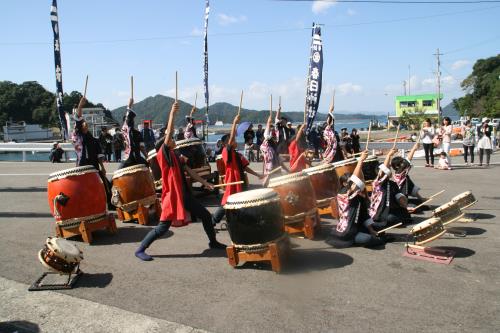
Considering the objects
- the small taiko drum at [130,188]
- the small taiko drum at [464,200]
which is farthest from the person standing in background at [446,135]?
the small taiko drum at [130,188]

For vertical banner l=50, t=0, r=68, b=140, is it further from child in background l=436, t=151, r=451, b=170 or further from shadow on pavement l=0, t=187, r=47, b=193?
child in background l=436, t=151, r=451, b=170

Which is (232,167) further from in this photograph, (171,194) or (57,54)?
(57,54)

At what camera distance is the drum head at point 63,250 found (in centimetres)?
482

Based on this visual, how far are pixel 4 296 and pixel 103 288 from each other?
1.03m

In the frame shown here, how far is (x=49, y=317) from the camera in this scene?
4207 millimetres

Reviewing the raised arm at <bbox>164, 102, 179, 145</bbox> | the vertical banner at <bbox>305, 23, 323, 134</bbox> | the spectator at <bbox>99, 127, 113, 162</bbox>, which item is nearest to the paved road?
the raised arm at <bbox>164, 102, 179, 145</bbox>

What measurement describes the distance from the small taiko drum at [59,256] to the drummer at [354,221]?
11.0ft

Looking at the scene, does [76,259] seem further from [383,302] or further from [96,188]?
[383,302]

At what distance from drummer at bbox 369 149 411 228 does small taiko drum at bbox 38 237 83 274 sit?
4.22m

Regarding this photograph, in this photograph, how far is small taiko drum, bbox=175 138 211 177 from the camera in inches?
375

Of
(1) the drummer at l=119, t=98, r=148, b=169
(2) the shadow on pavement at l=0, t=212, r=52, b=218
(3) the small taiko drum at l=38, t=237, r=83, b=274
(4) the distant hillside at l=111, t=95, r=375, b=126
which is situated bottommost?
(2) the shadow on pavement at l=0, t=212, r=52, b=218

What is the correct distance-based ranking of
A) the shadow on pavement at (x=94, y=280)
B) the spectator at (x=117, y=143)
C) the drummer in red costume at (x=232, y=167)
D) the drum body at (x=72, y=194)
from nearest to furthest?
the shadow on pavement at (x=94, y=280)
the drum body at (x=72, y=194)
the drummer in red costume at (x=232, y=167)
the spectator at (x=117, y=143)

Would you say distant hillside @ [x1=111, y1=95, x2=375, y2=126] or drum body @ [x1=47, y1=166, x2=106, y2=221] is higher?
distant hillside @ [x1=111, y1=95, x2=375, y2=126]

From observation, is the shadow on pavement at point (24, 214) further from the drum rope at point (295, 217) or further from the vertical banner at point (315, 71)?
the vertical banner at point (315, 71)
